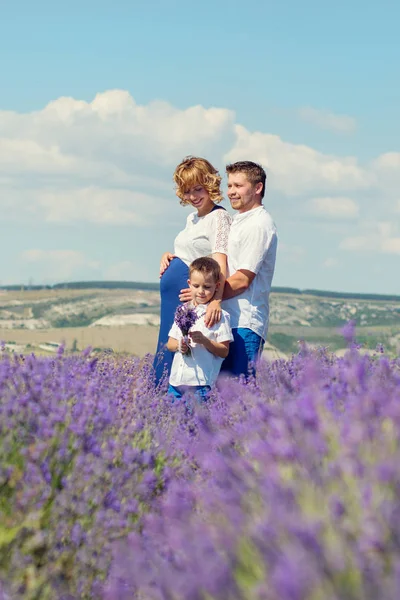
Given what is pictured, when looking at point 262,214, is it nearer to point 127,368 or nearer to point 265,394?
point 265,394

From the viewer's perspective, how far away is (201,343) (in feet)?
15.6

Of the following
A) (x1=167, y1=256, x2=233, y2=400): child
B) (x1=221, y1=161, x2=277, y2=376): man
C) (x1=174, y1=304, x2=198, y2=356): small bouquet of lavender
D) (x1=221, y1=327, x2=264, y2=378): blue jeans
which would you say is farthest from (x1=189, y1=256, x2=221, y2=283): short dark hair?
(x1=221, y1=327, x2=264, y2=378): blue jeans

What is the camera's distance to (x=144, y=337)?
245ft

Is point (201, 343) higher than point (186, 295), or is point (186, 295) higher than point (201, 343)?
point (186, 295)

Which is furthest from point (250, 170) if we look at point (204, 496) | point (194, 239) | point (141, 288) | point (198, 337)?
point (141, 288)

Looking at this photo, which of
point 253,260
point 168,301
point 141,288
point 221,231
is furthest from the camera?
point 141,288

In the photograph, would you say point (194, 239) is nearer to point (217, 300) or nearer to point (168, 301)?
point (168, 301)

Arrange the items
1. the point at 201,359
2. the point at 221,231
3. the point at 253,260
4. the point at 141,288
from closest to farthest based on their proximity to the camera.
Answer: the point at 253,260, the point at 201,359, the point at 221,231, the point at 141,288

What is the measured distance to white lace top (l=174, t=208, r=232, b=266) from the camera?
16.7 feet

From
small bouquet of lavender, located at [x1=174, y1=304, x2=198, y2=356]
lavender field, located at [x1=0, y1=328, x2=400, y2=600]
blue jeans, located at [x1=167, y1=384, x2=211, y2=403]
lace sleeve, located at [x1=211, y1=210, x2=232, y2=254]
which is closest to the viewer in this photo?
lavender field, located at [x1=0, y1=328, x2=400, y2=600]

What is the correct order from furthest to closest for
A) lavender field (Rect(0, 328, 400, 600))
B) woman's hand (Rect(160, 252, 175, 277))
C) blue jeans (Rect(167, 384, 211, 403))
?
woman's hand (Rect(160, 252, 175, 277)), blue jeans (Rect(167, 384, 211, 403)), lavender field (Rect(0, 328, 400, 600))

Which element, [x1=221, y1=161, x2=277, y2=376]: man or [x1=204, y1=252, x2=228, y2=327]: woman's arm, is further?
[x1=221, y1=161, x2=277, y2=376]: man

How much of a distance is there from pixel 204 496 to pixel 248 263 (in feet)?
8.30

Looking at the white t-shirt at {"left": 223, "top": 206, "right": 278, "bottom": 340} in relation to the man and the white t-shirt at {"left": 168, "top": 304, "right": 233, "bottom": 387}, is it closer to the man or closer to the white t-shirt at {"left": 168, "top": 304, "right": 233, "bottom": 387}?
the man
